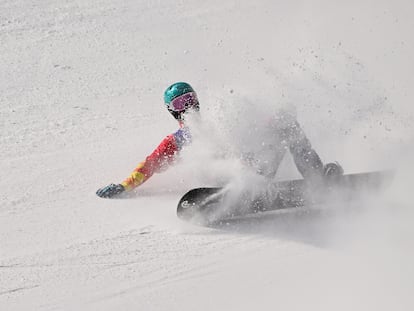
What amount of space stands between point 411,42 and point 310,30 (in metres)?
1.47

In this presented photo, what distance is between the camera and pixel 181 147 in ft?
20.4

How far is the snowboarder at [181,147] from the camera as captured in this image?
237 inches

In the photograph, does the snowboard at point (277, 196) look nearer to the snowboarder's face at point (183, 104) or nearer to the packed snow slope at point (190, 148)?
the packed snow slope at point (190, 148)

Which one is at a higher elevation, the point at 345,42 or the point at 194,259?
the point at 345,42

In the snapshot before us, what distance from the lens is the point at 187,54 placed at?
10203 mm

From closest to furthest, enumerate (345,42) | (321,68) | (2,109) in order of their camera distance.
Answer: (2,109)
(321,68)
(345,42)

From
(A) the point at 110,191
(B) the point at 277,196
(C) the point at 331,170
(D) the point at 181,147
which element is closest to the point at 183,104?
(D) the point at 181,147

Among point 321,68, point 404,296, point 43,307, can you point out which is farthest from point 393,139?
point 43,307

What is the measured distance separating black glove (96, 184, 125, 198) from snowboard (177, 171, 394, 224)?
778 millimetres

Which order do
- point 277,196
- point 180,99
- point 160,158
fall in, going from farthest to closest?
point 180,99 → point 160,158 → point 277,196

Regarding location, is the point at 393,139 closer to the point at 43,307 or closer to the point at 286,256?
the point at 286,256

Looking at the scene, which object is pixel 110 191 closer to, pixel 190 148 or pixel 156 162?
pixel 156 162

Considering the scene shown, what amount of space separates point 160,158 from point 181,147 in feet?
0.65

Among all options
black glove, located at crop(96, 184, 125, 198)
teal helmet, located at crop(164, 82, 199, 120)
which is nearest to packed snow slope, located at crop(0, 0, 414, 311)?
black glove, located at crop(96, 184, 125, 198)
